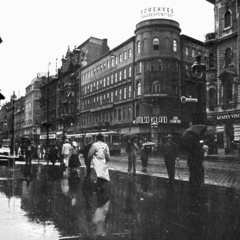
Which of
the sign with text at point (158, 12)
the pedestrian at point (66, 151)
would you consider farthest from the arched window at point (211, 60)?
the pedestrian at point (66, 151)

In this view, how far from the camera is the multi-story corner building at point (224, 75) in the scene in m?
36.5

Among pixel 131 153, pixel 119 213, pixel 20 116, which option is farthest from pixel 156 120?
pixel 20 116

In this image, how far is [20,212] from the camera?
7332 mm

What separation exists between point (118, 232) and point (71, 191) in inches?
200

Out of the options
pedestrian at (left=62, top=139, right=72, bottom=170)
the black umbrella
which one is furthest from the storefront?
the black umbrella

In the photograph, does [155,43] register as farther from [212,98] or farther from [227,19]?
[212,98]

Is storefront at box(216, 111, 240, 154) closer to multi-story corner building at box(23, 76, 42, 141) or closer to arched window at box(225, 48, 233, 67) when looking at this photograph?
arched window at box(225, 48, 233, 67)

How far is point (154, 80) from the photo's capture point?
52.2 metres

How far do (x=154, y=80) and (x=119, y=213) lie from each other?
4586 centimetres

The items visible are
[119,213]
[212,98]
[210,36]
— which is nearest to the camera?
[119,213]

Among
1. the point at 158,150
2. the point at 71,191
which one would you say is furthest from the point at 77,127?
the point at 71,191

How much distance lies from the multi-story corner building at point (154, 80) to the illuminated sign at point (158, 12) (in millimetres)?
1076

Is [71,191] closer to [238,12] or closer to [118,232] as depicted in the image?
[118,232]

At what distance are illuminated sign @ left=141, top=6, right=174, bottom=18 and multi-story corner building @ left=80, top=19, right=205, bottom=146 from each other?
3.53 ft
